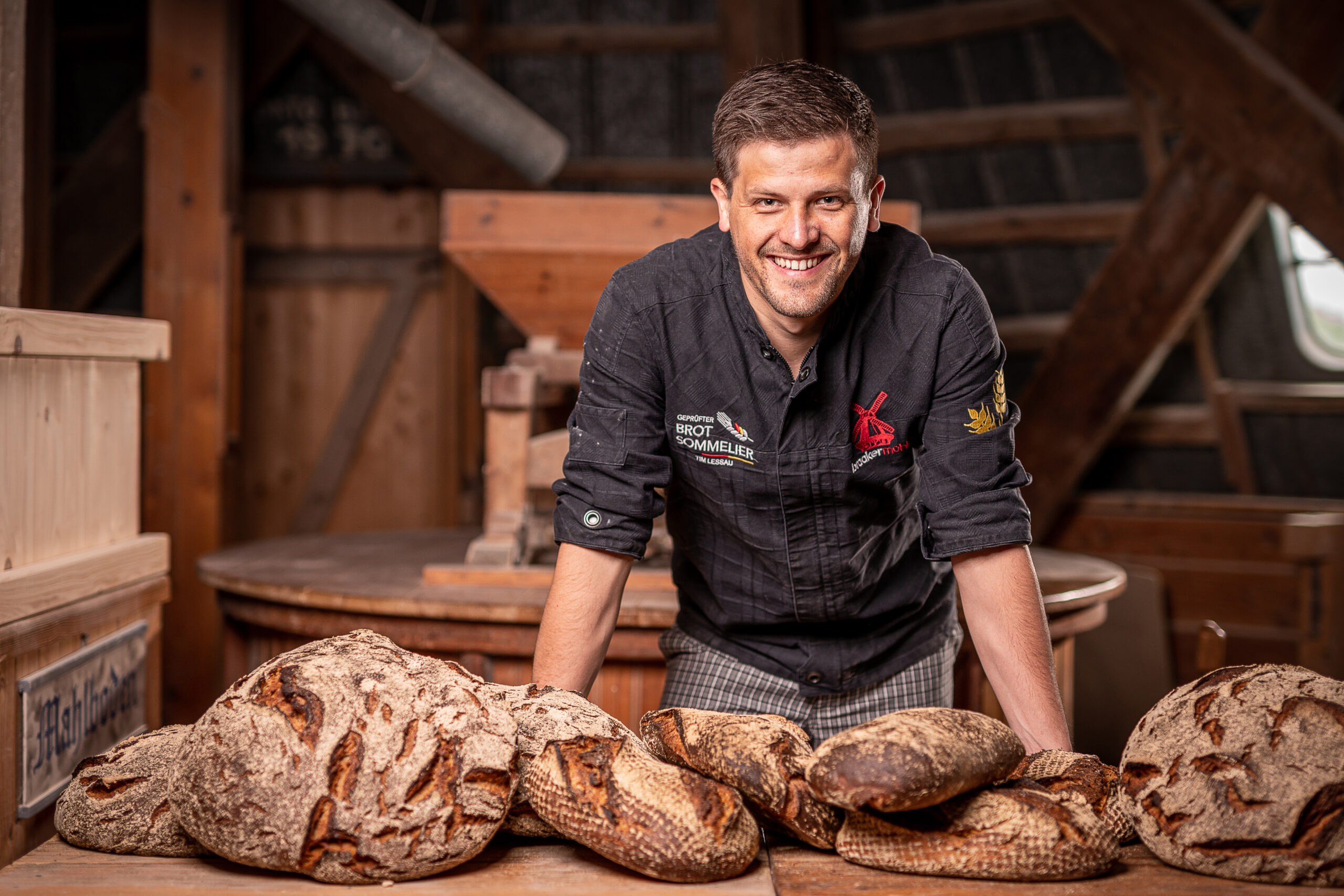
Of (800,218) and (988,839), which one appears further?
(800,218)

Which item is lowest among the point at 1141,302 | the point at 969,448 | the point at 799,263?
the point at 969,448

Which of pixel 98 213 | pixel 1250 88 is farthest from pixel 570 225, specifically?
pixel 98 213

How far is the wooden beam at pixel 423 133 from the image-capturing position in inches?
206

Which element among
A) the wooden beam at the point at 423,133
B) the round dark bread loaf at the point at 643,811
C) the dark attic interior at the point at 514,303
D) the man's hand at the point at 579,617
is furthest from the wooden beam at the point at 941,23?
the round dark bread loaf at the point at 643,811

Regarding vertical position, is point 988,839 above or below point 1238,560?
above

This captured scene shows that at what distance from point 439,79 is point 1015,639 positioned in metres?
3.34

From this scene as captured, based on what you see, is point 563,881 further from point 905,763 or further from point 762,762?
point 905,763

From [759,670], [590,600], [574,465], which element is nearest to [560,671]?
[590,600]

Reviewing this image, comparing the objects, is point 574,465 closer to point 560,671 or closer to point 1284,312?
point 560,671

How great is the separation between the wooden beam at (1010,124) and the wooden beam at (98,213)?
138 inches

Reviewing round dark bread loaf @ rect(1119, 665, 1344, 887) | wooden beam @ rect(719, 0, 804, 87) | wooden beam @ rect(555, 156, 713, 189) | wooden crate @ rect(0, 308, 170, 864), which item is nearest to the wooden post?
wooden beam @ rect(555, 156, 713, 189)

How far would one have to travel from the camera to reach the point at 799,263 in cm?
140

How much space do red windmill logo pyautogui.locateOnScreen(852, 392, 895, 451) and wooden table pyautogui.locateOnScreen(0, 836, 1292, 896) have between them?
2.21 feet

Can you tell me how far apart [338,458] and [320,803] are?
4.78 meters
